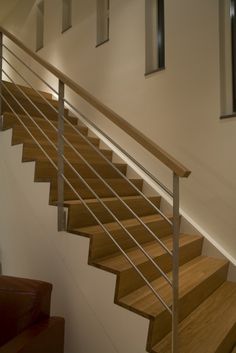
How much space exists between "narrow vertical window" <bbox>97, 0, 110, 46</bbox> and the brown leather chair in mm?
3259

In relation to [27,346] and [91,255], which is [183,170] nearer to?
[91,255]

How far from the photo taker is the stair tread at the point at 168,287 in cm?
156

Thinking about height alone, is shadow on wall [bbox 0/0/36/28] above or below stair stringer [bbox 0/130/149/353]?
above

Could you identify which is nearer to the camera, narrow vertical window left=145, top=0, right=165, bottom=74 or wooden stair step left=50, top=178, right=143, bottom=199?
wooden stair step left=50, top=178, right=143, bottom=199

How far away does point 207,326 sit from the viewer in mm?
1716

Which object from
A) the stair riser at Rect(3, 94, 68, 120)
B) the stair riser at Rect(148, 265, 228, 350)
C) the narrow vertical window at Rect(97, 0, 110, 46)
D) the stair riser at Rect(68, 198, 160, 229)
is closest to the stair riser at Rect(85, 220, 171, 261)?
the stair riser at Rect(68, 198, 160, 229)

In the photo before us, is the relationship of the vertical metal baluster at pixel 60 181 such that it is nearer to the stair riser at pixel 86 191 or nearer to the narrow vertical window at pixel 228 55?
the stair riser at pixel 86 191

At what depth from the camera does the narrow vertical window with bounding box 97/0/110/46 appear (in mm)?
3800

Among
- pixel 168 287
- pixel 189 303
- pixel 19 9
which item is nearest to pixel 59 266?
pixel 168 287

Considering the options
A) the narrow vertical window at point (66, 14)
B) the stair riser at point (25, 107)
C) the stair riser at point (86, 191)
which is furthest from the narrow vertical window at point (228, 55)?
the narrow vertical window at point (66, 14)

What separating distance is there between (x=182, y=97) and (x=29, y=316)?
90.9 inches

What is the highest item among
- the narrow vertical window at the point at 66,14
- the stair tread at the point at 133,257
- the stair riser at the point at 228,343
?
the narrow vertical window at the point at 66,14

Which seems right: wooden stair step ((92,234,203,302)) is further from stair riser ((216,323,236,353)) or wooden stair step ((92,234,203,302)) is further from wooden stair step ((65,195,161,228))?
stair riser ((216,323,236,353))

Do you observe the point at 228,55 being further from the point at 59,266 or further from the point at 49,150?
the point at 59,266
